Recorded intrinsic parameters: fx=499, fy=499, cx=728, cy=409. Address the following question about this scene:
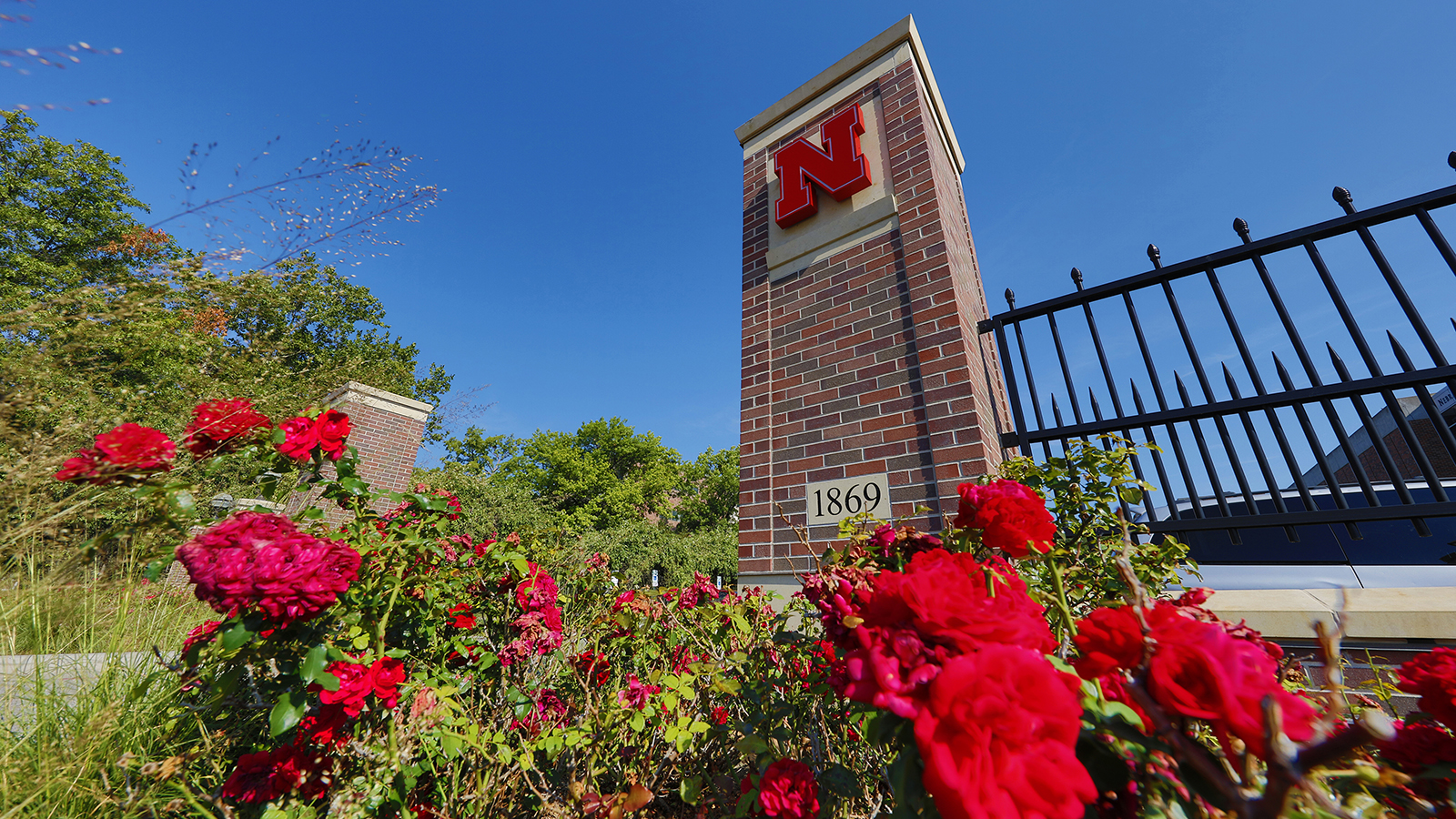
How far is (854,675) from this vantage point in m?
0.71

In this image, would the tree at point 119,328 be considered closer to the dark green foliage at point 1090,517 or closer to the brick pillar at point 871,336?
the brick pillar at point 871,336

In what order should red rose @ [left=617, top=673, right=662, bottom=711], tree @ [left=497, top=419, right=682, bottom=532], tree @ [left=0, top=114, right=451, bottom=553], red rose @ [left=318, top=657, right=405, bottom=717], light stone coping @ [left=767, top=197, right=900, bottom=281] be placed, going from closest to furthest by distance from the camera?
red rose @ [left=318, top=657, right=405, bottom=717], red rose @ [left=617, top=673, right=662, bottom=711], tree @ [left=0, top=114, right=451, bottom=553], light stone coping @ [left=767, top=197, right=900, bottom=281], tree @ [left=497, top=419, right=682, bottom=532]

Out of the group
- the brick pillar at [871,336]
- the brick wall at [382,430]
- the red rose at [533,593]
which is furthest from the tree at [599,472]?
the red rose at [533,593]

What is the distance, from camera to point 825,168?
13.1 feet

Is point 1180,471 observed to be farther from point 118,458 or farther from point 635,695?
point 118,458

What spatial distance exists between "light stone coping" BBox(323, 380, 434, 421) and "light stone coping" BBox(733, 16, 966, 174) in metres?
8.90

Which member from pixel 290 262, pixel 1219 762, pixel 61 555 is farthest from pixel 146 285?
pixel 1219 762

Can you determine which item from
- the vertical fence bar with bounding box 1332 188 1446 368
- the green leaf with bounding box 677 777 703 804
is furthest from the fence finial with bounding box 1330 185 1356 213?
the green leaf with bounding box 677 777 703 804

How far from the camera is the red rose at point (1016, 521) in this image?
113cm

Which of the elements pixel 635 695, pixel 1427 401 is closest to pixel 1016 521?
pixel 635 695

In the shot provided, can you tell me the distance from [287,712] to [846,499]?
8.87 feet

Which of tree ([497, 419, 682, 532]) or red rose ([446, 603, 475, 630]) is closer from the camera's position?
red rose ([446, 603, 475, 630])

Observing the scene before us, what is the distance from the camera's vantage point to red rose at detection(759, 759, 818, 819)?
1113mm

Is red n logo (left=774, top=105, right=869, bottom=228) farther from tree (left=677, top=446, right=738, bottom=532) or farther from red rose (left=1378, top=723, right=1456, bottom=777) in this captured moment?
tree (left=677, top=446, right=738, bottom=532)
